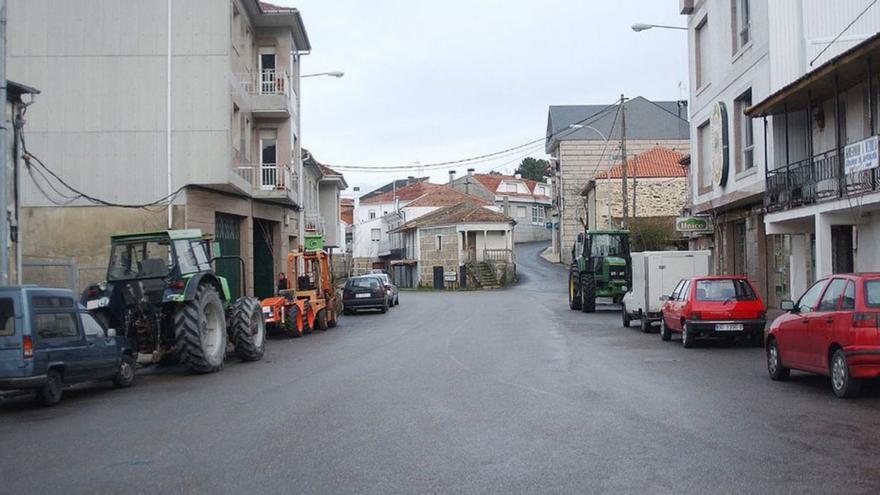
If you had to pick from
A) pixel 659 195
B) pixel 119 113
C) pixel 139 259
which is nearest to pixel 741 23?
pixel 119 113

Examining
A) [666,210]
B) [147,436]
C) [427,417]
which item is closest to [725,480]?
[427,417]

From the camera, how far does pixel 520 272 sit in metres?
69.6

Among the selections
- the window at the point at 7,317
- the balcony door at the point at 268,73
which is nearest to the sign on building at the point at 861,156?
the window at the point at 7,317

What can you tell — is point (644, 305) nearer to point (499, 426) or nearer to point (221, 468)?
point (499, 426)

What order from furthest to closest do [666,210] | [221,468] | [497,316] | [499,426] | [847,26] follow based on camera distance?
[666,210] → [497,316] → [847,26] → [499,426] → [221,468]

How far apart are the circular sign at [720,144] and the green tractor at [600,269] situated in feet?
22.2

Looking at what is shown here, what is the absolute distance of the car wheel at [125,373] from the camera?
1452cm

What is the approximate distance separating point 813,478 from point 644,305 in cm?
1784

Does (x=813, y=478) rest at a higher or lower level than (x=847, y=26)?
lower

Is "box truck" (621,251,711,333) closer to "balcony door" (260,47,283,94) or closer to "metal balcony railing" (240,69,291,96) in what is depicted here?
"metal balcony railing" (240,69,291,96)

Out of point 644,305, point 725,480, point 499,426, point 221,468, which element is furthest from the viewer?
point 644,305

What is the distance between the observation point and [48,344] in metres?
12.6

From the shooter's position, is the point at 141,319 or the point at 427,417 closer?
the point at 427,417

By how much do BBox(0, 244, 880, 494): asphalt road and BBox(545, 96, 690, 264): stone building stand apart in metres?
56.5
